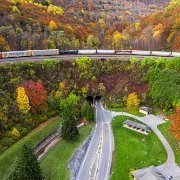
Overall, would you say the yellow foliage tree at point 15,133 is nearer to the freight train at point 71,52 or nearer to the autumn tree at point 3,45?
the freight train at point 71,52

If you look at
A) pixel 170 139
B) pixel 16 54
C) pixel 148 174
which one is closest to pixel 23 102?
pixel 16 54

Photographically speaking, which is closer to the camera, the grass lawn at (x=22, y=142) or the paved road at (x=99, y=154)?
the paved road at (x=99, y=154)

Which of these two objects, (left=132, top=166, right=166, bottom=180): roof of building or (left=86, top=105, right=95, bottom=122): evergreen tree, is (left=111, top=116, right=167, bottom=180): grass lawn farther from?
(left=86, top=105, right=95, bottom=122): evergreen tree

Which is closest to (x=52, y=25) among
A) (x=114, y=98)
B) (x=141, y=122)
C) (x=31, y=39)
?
(x=31, y=39)

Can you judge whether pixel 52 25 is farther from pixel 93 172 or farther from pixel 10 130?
pixel 93 172

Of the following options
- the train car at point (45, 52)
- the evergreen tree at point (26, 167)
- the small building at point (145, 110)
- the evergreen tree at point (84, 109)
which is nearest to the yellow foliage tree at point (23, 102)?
the evergreen tree at point (84, 109)

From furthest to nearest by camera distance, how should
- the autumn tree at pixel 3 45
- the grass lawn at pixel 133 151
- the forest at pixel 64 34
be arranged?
the forest at pixel 64 34 → the autumn tree at pixel 3 45 → the grass lawn at pixel 133 151
